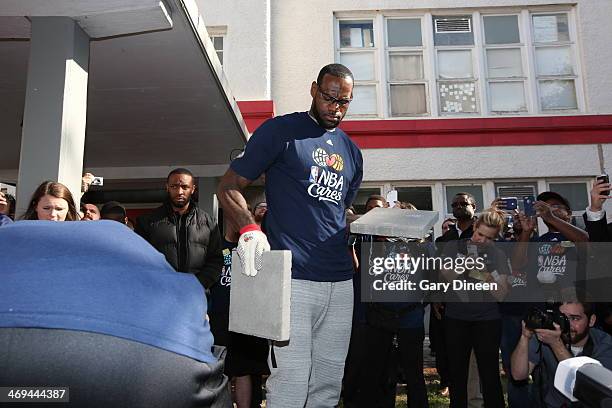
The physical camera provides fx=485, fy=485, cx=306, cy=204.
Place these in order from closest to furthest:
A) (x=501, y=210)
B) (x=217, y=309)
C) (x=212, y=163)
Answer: (x=217, y=309), (x=501, y=210), (x=212, y=163)

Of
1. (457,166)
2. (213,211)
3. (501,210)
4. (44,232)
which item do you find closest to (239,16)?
(213,211)

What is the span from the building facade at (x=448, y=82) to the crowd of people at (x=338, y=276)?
3853mm

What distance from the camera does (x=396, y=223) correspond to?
2.44 meters

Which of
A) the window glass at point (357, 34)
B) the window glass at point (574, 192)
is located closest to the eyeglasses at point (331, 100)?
the window glass at point (357, 34)

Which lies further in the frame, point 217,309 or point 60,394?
point 217,309

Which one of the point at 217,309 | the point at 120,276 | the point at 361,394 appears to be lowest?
the point at 361,394

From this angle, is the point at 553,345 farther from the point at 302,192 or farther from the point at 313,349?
the point at 302,192

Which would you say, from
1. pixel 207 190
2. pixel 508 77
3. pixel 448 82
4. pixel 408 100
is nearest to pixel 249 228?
pixel 207 190

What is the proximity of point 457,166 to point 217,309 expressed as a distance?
6.31 meters

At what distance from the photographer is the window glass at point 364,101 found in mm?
9516

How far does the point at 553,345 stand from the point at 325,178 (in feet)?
5.65

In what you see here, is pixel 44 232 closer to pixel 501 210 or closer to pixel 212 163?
pixel 501 210

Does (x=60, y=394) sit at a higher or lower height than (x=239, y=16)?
lower

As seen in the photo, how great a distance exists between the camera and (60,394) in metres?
1.02
